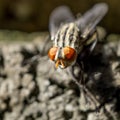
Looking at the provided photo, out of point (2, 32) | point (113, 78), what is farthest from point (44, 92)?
point (2, 32)

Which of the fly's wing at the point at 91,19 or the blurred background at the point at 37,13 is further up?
the blurred background at the point at 37,13

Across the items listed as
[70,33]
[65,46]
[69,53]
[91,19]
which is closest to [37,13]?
[91,19]

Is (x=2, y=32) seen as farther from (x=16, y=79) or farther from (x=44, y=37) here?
(x=16, y=79)

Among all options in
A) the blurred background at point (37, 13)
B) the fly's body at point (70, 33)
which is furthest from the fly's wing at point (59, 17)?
the blurred background at point (37, 13)

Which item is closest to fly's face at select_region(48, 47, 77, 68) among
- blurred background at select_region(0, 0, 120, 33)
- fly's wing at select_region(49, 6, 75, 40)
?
fly's wing at select_region(49, 6, 75, 40)

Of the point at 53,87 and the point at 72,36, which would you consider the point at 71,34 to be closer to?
the point at 72,36

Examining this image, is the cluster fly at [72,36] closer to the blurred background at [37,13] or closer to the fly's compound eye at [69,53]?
the fly's compound eye at [69,53]
